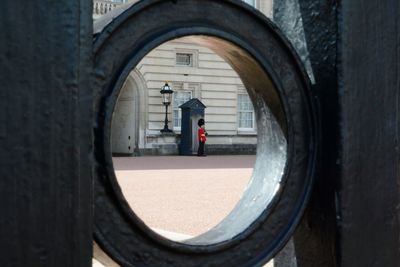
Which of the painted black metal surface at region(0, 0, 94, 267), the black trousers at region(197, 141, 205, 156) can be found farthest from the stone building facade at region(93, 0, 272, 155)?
the painted black metal surface at region(0, 0, 94, 267)

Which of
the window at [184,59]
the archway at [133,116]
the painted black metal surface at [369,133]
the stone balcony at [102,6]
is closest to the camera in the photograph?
the painted black metal surface at [369,133]

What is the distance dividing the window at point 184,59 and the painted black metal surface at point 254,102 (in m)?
22.1

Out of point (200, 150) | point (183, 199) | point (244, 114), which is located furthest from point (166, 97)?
point (183, 199)

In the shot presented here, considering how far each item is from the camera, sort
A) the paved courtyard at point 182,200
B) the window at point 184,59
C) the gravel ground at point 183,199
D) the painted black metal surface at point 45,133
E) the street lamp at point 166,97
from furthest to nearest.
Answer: the window at point 184,59 → the street lamp at point 166,97 → the gravel ground at point 183,199 → the paved courtyard at point 182,200 → the painted black metal surface at point 45,133

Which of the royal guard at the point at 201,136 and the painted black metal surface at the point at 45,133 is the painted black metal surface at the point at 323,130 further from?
the royal guard at the point at 201,136

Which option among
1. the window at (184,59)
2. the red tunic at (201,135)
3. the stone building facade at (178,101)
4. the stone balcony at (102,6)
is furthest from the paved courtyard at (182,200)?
the window at (184,59)

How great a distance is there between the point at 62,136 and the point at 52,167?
5 cm

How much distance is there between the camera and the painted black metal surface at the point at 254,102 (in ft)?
3.10

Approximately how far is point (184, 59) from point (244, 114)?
11.5 feet

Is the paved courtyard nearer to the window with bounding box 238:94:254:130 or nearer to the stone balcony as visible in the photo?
the stone balcony

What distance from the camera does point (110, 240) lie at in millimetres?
943

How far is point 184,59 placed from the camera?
23.4 m

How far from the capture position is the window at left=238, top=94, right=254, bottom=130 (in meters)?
24.6

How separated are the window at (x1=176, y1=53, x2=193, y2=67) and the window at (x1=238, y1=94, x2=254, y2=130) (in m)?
2.59
